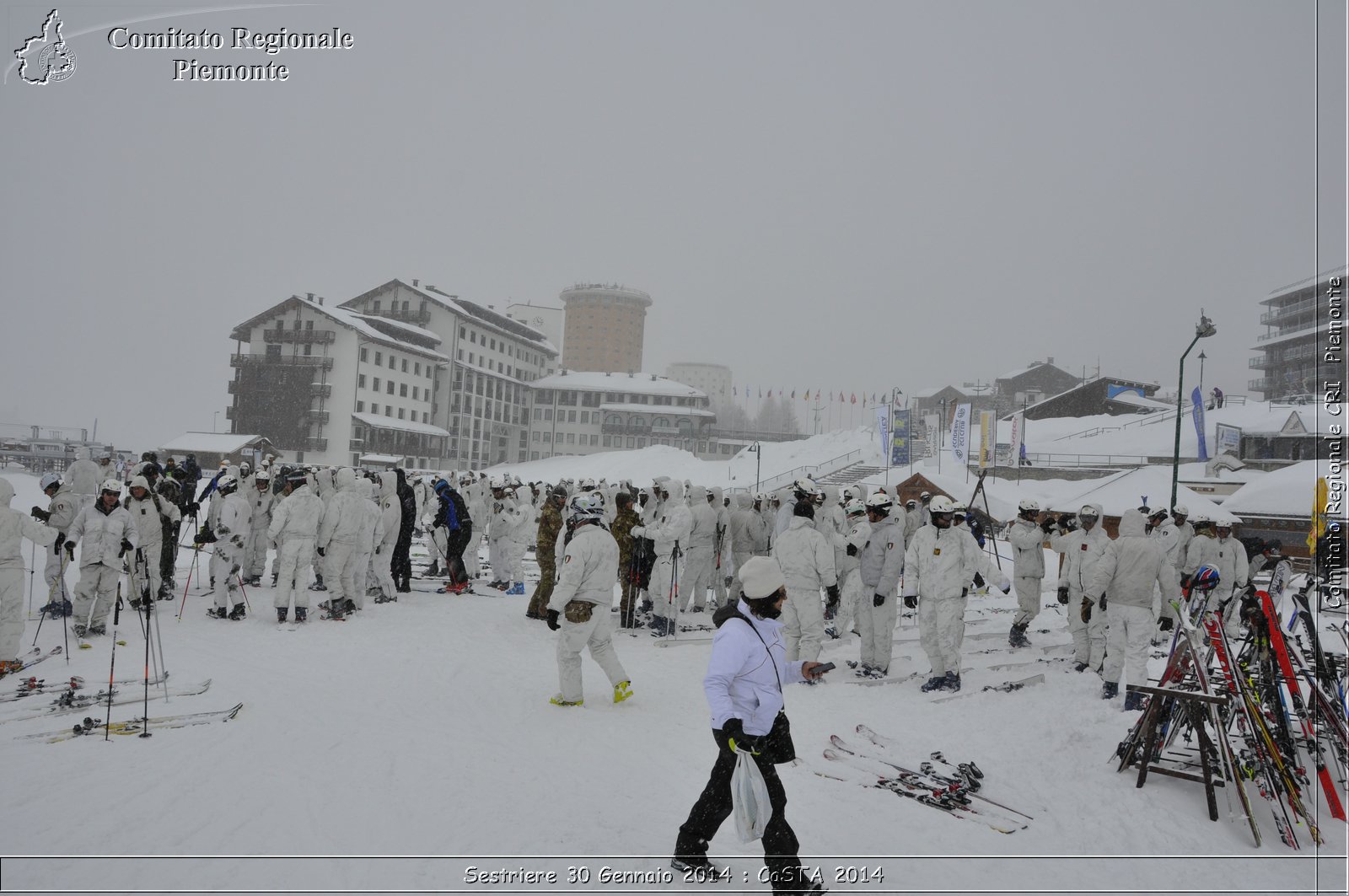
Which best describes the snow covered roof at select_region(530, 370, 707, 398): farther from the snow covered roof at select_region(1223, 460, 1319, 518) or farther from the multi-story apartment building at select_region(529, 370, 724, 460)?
the snow covered roof at select_region(1223, 460, 1319, 518)

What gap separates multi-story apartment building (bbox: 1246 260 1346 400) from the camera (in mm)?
24953

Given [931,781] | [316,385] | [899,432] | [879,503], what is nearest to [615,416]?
[316,385]

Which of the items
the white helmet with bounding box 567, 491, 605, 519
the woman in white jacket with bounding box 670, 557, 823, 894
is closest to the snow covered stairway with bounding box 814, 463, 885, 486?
the white helmet with bounding box 567, 491, 605, 519

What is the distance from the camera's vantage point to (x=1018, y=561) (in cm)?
1173

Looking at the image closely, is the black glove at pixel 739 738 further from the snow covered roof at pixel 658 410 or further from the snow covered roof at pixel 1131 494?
the snow covered roof at pixel 658 410

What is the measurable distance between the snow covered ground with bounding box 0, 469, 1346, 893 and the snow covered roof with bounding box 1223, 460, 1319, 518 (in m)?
19.6

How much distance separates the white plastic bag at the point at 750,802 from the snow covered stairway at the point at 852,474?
43.1 metres

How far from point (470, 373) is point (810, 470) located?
3122cm

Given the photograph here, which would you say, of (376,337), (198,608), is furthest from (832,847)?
(376,337)

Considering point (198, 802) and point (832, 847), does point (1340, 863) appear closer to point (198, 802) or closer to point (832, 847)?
point (832, 847)

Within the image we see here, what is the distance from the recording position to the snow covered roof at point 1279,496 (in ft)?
75.2

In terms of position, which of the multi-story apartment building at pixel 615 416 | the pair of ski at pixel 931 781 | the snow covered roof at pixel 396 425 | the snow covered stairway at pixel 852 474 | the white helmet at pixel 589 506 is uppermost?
the multi-story apartment building at pixel 615 416

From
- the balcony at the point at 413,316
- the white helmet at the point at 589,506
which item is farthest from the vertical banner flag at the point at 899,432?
the balcony at the point at 413,316

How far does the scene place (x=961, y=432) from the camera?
38.7 meters
